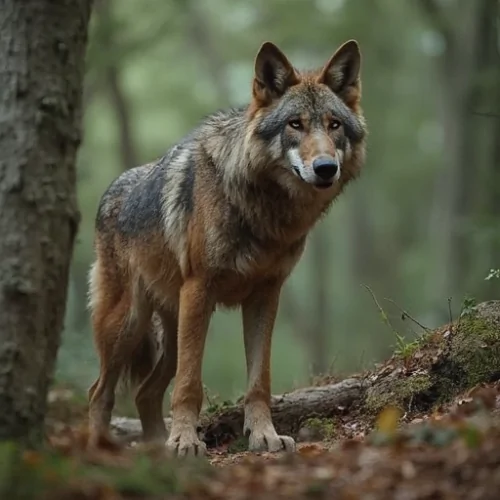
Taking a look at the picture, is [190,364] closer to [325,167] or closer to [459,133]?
[325,167]

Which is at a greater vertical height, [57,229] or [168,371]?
[168,371]

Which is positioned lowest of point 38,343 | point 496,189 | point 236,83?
point 38,343

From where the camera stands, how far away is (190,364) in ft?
24.0

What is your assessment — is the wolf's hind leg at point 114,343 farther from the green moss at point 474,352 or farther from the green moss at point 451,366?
the green moss at point 474,352

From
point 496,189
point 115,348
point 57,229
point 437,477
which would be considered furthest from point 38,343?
point 496,189

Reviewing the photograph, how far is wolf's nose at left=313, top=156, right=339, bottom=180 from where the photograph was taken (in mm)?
6691

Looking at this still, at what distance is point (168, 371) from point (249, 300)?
1.43 meters

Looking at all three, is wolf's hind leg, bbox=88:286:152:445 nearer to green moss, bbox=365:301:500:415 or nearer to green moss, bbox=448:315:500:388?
green moss, bbox=365:301:500:415

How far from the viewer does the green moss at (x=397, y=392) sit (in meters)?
7.20

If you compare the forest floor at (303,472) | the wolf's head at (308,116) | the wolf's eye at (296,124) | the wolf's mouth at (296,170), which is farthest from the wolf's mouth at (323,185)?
the forest floor at (303,472)

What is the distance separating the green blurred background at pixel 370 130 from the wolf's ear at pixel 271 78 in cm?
668

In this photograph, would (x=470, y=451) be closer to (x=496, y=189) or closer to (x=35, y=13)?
(x=35, y=13)

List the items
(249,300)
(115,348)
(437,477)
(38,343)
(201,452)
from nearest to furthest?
(437,477) → (38,343) → (201,452) → (249,300) → (115,348)

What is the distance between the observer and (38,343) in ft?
16.0
